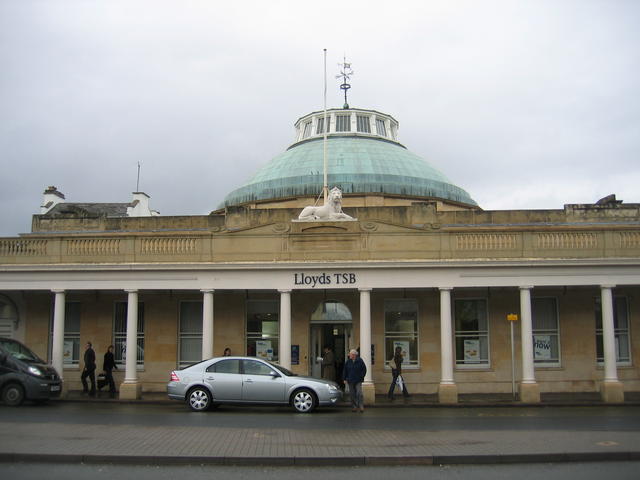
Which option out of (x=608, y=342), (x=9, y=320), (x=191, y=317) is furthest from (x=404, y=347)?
(x=9, y=320)

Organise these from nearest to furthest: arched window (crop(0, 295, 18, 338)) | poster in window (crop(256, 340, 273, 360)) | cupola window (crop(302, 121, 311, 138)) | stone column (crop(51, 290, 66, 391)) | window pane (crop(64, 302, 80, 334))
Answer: stone column (crop(51, 290, 66, 391)), poster in window (crop(256, 340, 273, 360)), arched window (crop(0, 295, 18, 338)), window pane (crop(64, 302, 80, 334)), cupola window (crop(302, 121, 311, 138))

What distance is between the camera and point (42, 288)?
850 inches

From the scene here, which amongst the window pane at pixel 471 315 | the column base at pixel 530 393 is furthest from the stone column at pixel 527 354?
the window pane at pixel 471 315

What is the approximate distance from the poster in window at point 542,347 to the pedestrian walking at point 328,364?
662cm

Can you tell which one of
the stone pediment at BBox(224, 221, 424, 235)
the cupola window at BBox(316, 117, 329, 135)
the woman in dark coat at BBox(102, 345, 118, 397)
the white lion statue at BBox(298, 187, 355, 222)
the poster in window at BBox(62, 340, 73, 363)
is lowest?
the woman in dark coat at BBox(102, 345, 118, 397)

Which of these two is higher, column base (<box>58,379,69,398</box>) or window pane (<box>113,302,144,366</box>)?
window pane (<box>113,302,144,366</box>)

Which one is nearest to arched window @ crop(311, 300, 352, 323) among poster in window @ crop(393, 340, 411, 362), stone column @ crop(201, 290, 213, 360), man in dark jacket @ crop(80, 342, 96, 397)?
poster in window @ crop(393, 340, 411, 362)

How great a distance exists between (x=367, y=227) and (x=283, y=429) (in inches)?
357

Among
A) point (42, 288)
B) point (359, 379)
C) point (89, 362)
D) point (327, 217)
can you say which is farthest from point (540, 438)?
point (42, 288)

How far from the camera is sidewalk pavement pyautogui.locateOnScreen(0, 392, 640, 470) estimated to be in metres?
10.5

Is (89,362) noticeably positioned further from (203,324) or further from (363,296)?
(363,296)

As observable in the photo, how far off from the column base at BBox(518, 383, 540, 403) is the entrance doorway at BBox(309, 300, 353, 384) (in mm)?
5684

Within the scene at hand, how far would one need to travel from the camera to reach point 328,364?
21.7 meters

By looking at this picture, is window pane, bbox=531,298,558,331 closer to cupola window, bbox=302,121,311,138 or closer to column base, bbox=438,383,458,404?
column base, bbox=438,383,458,404
